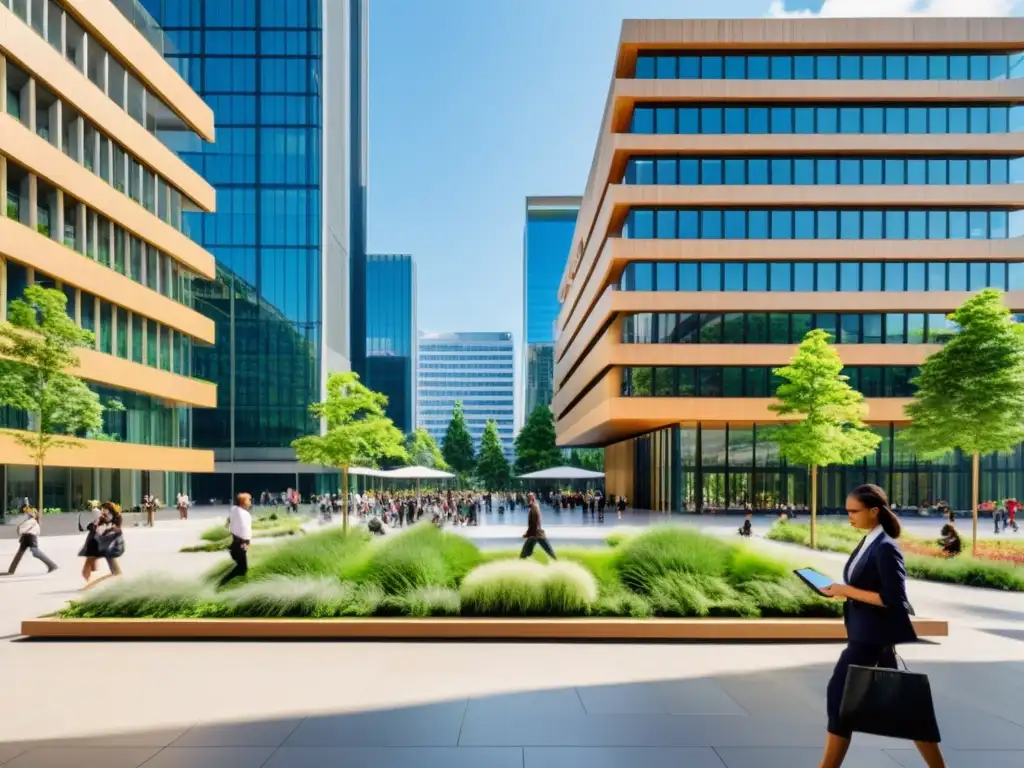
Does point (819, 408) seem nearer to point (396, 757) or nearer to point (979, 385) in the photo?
point (979, 385)

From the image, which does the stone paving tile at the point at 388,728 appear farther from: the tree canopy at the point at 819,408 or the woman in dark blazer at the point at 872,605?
the tree canopy at the point at 819,408

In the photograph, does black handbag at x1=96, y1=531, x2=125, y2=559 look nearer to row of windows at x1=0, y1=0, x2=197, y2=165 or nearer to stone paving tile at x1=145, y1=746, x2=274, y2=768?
stone paving tile at x1=145, y1=746, x2=274, y2=768

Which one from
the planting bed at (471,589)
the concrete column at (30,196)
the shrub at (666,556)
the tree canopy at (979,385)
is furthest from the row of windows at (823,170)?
the planting bed at (471,589)

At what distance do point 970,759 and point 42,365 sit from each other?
2876 cm

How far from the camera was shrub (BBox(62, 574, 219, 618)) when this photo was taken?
9.81 meters

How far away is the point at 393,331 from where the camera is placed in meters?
147

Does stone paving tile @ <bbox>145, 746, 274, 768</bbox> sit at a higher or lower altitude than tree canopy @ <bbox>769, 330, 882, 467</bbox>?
lower

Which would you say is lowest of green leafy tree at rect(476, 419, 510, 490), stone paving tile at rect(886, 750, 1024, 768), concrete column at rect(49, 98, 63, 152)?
green leafy tree at rect(476, 419, 510, 490)

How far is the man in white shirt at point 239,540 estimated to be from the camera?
1105 centimetres

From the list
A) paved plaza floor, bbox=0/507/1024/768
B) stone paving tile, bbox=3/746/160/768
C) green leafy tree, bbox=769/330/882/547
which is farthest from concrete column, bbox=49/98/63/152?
stone paving tile, bbox=3/746/160/768

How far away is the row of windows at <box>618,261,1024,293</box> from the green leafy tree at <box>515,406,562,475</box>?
4681 centimetres

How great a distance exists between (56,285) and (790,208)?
39197 millimetres

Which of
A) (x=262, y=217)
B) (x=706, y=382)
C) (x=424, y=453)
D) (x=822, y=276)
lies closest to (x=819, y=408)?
(x=706, y=382)

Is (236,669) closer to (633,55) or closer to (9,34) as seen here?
(9,34)
